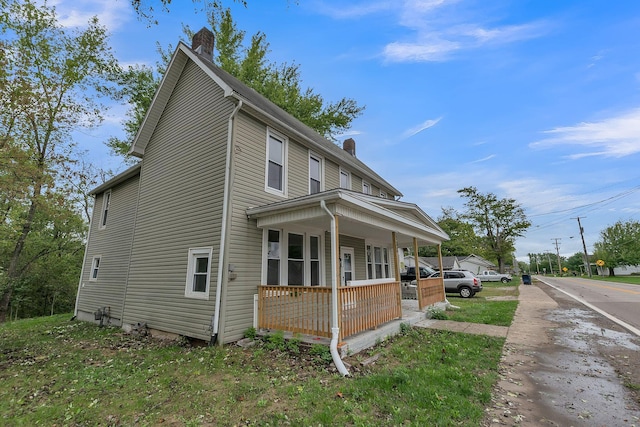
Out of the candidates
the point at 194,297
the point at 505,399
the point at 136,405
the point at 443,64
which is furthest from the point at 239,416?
the point at 443,64

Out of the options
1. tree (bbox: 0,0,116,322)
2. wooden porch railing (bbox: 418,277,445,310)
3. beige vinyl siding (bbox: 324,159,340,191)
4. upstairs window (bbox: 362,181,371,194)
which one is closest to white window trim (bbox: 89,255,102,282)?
tree (bbox: 0,0,116,322)

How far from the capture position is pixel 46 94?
44.4ft

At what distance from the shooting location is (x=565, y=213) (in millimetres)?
48844

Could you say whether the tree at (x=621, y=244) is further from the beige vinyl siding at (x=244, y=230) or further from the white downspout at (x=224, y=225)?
the white downspout at (x=224, y=225)

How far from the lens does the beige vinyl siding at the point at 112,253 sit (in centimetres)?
998

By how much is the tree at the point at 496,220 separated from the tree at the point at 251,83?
995 inches

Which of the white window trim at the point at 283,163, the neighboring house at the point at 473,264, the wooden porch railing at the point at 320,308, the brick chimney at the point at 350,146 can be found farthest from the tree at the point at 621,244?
the white window trim at the point at 283,163

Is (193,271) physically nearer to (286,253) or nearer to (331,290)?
(286,253)

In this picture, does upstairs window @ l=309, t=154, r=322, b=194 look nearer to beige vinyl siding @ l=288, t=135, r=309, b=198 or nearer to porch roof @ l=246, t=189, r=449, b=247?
beige vinyl siding @ l=288, t=135, r=309, b=198

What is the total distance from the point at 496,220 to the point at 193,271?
131 feet

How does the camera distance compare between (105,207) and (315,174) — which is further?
(105,207)

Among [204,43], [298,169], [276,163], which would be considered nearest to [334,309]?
[276,163]

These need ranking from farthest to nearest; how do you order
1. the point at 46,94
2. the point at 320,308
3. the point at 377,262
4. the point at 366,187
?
the point at 46,94 → the point at 366,187 → the point at 377,262 → the point at 320,308

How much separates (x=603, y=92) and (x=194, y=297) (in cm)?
1924
